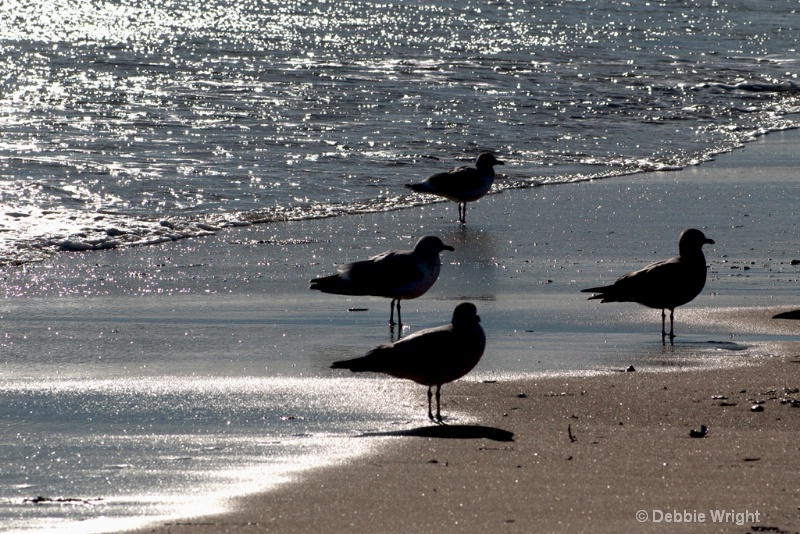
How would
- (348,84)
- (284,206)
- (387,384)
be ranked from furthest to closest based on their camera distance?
1. (348,84)
2. (284,206)
3. (387,384)

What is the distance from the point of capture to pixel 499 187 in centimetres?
1462

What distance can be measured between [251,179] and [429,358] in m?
8.81

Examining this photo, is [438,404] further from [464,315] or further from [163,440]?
[163,440]

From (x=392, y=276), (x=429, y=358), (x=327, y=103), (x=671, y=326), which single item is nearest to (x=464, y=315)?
(x=429, y=358)

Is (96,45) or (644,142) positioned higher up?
(96,45)

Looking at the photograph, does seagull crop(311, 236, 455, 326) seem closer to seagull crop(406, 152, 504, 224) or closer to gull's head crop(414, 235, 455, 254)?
gull's head crop(414, 235, 455, 254)

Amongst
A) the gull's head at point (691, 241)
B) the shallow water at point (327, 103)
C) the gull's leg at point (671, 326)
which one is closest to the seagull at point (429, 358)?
the gull's leg at point (671, 326)

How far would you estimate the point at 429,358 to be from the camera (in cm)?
612

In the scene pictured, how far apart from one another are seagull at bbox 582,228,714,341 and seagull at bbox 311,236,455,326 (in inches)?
43.4

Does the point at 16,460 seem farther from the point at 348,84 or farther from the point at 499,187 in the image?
the point at 348,84

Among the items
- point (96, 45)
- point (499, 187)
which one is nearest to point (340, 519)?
point (499, 187)

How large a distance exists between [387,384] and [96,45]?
75.6 feet

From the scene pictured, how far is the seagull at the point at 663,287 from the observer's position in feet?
26.9

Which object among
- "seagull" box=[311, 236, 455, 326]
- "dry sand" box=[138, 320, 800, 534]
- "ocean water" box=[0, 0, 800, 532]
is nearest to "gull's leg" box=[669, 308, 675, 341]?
"ocean water" box=[0, 0, 800, 532]
